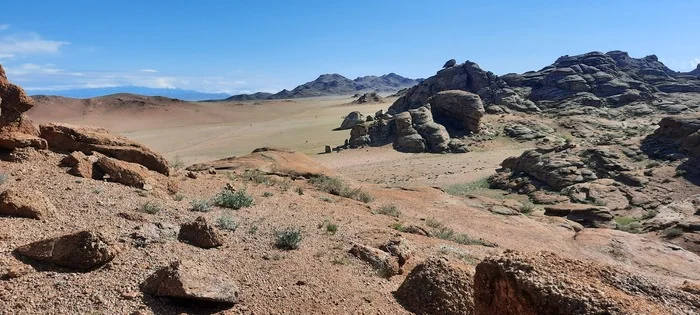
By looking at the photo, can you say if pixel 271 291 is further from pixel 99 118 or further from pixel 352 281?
pixel 99 118

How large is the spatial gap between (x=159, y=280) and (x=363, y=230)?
501 centimetres

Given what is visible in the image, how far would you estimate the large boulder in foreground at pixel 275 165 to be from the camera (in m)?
16.0

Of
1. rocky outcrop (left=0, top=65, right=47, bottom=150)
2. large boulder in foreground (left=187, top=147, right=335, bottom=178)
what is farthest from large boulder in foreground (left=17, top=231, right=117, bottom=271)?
large boulder in foreground (left=187, top=147, right=335, bottom=178)

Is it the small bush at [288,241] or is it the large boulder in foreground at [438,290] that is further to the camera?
the small bush at [288,241]

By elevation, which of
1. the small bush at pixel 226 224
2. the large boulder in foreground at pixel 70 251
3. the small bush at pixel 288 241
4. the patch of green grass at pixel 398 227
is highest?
the large boulder in foreground at pixel 70 251

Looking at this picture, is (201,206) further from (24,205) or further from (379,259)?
(379,259)

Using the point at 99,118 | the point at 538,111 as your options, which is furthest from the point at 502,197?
the point at 99,118

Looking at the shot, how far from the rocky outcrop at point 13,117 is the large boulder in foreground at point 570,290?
354 inches

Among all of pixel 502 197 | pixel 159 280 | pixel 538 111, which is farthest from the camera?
pixel 538 111

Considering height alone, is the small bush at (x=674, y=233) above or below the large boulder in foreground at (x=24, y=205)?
below

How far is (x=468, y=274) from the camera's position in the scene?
5.92 meters

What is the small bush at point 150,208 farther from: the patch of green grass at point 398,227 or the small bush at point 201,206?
the patch of green grass at point 398,227

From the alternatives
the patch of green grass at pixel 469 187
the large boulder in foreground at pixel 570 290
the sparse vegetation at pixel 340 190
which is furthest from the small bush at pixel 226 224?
the patch of green grass at pixel 469 187

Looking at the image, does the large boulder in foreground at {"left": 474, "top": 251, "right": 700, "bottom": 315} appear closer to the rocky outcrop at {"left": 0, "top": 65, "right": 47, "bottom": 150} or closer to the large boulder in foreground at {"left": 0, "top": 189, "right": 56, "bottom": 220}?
the large boulder in foreground at {"left": 0, "top": 189, "right": 56, "bottom": 220}
